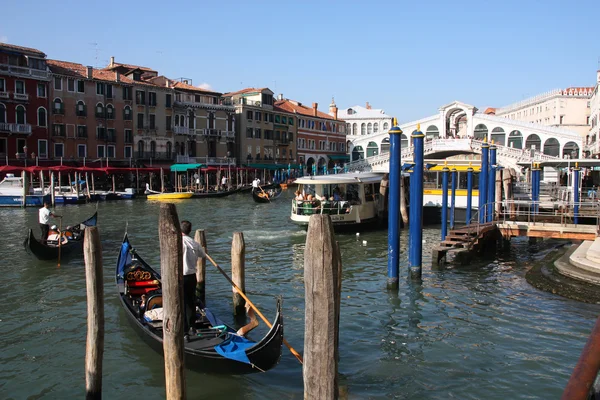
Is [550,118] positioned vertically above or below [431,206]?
above

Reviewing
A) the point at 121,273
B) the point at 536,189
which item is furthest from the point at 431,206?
the point at 121,273

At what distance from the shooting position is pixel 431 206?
1967 centimetres

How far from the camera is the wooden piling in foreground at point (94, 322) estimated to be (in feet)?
15.8

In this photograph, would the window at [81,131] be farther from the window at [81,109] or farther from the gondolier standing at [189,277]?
the gondolier standing at [189,277]

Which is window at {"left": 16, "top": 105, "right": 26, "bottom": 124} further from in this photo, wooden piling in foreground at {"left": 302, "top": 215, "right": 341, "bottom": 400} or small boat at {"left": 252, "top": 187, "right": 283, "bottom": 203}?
wooden piling in foreground at {"left": 302, "top": 215, "right": 341, "bottom": 400}

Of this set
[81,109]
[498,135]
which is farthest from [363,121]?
[81,109]

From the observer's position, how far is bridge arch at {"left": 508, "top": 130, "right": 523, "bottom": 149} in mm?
38156

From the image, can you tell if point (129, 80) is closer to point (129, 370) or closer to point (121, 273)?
point (121, 273)

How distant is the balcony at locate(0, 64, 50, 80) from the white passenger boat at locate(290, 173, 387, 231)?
20.3 meters

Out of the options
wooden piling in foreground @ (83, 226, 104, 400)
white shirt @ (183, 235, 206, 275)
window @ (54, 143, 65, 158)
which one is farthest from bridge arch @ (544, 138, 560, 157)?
wooden piling in foreground @ (83, 226, 104, 400)

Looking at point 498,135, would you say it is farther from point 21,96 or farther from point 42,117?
point 21,96

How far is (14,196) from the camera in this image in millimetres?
24094

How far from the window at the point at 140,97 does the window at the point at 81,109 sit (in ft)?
12.2

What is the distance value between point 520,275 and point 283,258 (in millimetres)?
5087
